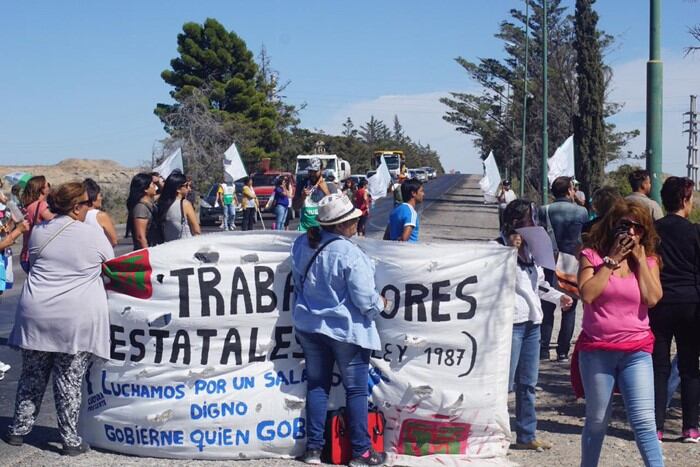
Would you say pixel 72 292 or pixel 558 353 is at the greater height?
pixel 72 292

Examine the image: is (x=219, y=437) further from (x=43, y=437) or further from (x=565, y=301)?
(x=565, y=301)

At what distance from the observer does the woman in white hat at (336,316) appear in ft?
18.6

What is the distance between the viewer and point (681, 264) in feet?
20.4

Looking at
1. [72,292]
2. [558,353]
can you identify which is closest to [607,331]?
[72,292]

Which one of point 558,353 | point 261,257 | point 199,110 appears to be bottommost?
point 558,353

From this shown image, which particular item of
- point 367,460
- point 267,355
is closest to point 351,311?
point 267,355

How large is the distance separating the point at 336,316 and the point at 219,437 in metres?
1.14

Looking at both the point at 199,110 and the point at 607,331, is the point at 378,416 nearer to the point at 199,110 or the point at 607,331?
the point at 607,331

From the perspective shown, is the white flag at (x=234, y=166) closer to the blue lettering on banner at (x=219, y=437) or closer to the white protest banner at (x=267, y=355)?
the white protest banner at (x=267, y=355)

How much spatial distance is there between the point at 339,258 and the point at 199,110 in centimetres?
4722

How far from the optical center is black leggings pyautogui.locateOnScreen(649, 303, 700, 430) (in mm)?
6219

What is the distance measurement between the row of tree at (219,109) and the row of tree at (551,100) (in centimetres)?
1273

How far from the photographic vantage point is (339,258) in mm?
5688

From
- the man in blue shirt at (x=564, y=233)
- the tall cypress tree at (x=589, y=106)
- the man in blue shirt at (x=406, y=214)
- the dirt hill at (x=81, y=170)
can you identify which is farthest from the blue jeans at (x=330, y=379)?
the dirt hill at (x=81, y=170)
